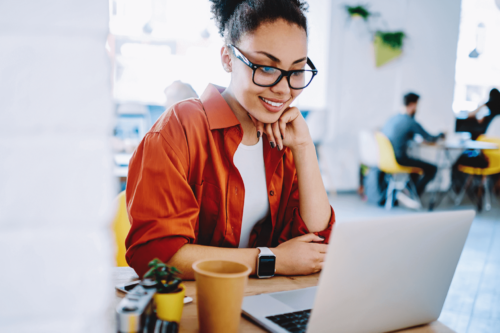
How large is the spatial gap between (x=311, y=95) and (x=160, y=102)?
2.24 m

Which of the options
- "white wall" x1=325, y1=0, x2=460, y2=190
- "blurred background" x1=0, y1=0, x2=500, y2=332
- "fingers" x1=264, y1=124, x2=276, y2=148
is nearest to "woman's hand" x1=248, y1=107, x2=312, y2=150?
"fingers" x1=264, y1=124, x2=276, y2=148

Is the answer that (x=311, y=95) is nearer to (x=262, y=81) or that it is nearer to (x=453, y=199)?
(x=453, y=199)

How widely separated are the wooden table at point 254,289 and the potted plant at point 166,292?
0.35ft

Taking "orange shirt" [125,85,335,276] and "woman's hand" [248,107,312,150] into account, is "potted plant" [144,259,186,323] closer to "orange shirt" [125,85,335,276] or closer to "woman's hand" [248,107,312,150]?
"orange shirt" [125,85,335,276]

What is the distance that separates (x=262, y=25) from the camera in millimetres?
1153

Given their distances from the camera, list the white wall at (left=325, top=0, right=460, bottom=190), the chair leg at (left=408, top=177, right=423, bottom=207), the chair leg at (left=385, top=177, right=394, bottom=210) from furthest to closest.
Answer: the white wall at (left=325, top=0, right=460, bottom=190), the chair leg at (left=408, top=177, right=423, bottom=207), the chair leg at (left=385, top=177, right=394, bottom=210)

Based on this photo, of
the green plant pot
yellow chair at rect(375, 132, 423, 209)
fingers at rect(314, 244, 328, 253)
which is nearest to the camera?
fingers at rect(314, 244, 328, 253)

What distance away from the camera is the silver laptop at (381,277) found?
61 centimetres

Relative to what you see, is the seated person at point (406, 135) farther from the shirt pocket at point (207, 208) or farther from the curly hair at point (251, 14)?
the shirt pocket at point (207, 208)

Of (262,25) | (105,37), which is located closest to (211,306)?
(105,37)

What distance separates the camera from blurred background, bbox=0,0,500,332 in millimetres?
477

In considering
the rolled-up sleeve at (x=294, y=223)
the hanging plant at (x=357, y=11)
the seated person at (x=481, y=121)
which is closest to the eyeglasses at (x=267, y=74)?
the rolled-up sleeve at (x=294, y=223)

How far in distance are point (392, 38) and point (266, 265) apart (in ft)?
19.8

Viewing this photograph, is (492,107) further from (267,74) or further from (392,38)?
(267,74)
